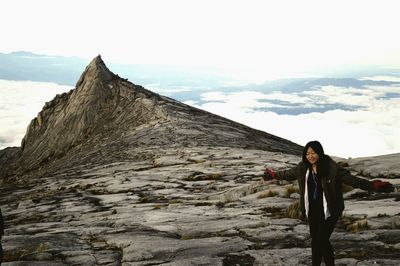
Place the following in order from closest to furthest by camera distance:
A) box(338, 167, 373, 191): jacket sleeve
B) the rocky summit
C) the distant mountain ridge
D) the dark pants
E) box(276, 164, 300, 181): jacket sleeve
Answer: box(338, 167, 373, 191): jacket sleeve → the dark pants → box(276, 164, 300, 181): jacket sleeve → the rocky summit → the distant mountain ridge

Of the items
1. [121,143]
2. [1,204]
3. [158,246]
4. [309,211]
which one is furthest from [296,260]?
[121,143]

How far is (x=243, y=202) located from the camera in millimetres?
14609

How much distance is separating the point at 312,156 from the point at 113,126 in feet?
153

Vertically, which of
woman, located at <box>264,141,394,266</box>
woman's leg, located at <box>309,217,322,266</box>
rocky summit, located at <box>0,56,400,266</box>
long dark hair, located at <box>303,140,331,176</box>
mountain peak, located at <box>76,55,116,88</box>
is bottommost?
rocky summit, located at <box>0,56,400,266</box>

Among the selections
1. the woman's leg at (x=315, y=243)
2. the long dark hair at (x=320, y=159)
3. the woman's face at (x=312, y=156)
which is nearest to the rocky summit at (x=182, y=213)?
the woman's leg at (x=315, y=243)

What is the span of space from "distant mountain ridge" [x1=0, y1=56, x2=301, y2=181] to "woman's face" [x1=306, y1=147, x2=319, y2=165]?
91.2 ft

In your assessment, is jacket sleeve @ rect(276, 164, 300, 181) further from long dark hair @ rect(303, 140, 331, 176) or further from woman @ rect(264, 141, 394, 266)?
long dark hair @ rect(303, 140, 331, 176)

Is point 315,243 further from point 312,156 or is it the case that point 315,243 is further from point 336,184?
point 312,156

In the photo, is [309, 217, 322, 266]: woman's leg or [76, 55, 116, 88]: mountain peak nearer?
[309, 217, 322, 266]: woman's leg

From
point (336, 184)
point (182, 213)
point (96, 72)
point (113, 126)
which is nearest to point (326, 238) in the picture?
point (336, 184)

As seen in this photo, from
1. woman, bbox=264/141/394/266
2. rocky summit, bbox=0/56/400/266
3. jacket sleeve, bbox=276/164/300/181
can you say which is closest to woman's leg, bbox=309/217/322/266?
woman, bbox=264/141/394/266

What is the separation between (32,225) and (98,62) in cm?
6155

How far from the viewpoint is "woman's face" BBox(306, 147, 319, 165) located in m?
7.44

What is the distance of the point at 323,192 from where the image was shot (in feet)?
24.5
